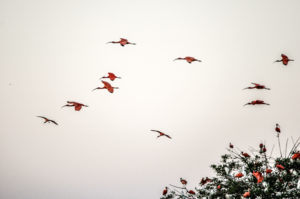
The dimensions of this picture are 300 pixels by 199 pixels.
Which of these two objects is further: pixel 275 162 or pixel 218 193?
pixel 218 193

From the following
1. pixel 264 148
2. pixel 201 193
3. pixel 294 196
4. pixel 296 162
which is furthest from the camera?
pixel 201 193

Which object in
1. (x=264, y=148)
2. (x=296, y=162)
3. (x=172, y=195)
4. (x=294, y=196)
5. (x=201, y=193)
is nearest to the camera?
(x=294, y=196)

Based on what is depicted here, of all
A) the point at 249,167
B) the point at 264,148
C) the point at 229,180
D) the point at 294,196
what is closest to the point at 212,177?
the point at 229,180

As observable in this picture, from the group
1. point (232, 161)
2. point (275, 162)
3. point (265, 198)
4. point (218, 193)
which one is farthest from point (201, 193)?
point (275, 162)

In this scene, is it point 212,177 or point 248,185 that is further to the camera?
point 212,177

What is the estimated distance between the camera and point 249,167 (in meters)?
10.9

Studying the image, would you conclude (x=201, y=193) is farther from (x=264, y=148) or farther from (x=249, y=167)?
(x=264, y=148)

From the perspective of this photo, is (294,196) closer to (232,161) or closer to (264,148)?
(264,148)

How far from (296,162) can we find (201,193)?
185 inches

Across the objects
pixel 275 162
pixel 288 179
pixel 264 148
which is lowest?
pixel 288 179

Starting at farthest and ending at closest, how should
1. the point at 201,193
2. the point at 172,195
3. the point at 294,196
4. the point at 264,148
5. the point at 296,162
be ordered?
the point at 172,195, the point at 201,193, the point at 264,148, the point at 296,162, the point at 294,196

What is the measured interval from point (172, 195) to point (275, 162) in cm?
569

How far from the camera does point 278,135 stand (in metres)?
9.93

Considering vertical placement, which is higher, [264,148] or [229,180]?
[264,148]
